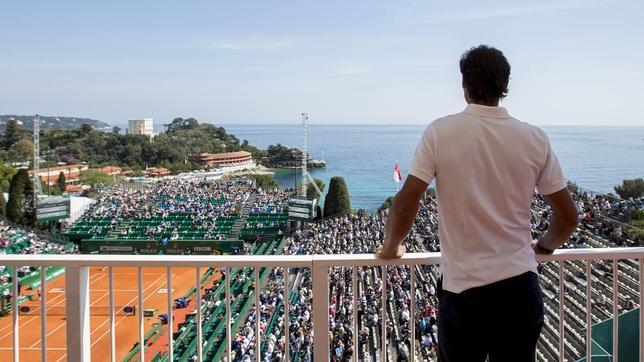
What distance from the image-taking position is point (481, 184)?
3.30ft

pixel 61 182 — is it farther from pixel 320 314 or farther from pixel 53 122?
pixel 320 314

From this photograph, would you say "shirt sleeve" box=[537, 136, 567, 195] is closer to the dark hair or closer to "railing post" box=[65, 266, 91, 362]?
the dark hair

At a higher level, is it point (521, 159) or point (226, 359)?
point (521, 159)

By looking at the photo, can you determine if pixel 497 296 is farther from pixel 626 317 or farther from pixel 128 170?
pixel 128 170

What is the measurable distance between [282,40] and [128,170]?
17.7m

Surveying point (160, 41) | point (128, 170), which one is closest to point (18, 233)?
point (128, 170)

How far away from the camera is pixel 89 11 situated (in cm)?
4528

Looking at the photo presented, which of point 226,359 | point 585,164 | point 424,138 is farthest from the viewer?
point 585,164

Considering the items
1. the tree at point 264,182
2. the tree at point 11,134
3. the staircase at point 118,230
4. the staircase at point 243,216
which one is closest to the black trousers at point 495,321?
the staircase at point 243,216

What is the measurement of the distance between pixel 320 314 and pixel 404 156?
49.3m

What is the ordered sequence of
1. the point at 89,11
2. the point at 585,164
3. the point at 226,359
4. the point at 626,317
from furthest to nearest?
the point at 89,11 < the point at 585,164 < the point at 626,317 < the point at 226,359

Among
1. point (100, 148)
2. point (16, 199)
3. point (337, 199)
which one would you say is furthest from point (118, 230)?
point (100, 148)

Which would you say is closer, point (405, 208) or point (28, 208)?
point (405, 208)

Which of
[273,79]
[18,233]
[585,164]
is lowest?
[18,233]
